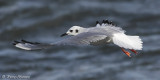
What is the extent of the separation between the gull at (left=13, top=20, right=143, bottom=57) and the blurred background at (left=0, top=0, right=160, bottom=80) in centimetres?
514

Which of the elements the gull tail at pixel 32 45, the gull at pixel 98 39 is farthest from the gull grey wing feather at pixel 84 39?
the gull tail at pixel 32 45

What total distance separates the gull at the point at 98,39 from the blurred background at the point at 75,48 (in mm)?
5139

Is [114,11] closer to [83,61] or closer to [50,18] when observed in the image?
[50,18]

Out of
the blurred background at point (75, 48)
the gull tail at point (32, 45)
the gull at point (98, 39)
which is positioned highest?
the blurred background at point (75, 48)

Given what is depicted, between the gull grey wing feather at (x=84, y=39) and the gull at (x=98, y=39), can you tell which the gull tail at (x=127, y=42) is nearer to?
the gull at (x=98, y=39)

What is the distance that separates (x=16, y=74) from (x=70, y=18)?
3.70m

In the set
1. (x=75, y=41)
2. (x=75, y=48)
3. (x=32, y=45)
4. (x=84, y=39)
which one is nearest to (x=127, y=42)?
(x=84, y=39)

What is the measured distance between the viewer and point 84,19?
47.8 ft

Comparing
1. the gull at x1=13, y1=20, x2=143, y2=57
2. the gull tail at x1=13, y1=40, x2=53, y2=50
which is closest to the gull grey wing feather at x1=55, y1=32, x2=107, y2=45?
the gull at x1=13, y1=20, x2=143, y2=57

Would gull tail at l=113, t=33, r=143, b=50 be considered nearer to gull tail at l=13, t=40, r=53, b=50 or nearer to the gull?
the gull

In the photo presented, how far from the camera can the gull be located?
526 centimetres

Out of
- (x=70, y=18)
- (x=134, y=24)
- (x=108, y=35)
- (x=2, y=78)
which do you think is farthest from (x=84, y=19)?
(x=108, y=35)

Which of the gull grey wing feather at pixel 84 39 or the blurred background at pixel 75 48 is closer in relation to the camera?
the gull grey wing feather at pixel 84 39

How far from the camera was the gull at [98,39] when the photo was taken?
17.3 feet
